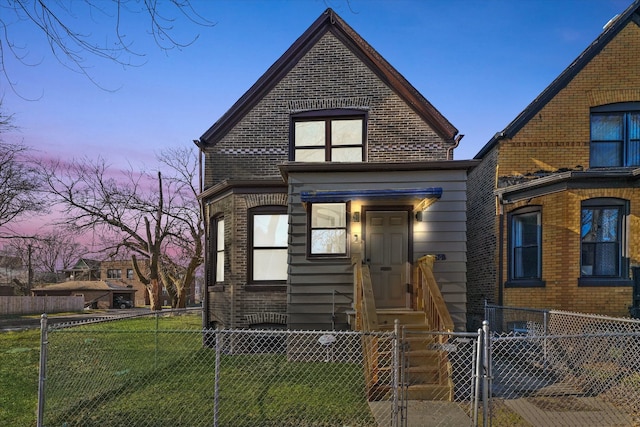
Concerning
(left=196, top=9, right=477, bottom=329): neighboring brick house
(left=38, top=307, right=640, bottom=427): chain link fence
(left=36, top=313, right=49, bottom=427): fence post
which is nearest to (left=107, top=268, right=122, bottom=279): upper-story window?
(left=196, top=9, right=477, bottom=329): neighboring brick house

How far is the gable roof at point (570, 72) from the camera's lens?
1125 cm

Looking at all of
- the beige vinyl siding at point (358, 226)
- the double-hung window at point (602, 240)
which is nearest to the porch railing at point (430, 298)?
the beige vinyl siding at point (358, 226)

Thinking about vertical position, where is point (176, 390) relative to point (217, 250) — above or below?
below

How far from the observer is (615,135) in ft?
37.1

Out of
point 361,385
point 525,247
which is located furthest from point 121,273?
point 361,385

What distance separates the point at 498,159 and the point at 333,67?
5341mm

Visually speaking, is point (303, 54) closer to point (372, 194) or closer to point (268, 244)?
point (372, 194)

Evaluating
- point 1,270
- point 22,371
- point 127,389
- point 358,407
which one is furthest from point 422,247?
point 1,270

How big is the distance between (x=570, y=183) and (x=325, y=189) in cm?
629

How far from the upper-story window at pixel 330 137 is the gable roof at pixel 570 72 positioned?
3940 millimetres

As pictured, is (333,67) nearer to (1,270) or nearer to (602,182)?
(602,182)

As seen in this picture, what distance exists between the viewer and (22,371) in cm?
867

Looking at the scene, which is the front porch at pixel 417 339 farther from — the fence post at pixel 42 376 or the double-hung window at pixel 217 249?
the double-hung window at pixel 217 249

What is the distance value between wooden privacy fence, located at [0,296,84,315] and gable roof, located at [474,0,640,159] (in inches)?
1403
